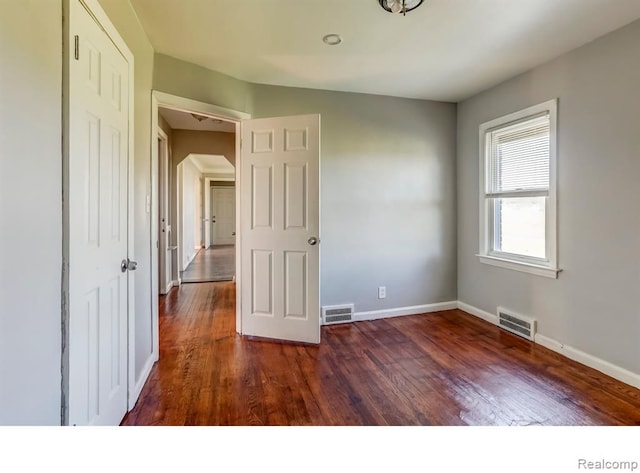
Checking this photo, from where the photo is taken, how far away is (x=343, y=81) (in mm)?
3141

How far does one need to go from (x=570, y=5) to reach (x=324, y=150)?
2.13m

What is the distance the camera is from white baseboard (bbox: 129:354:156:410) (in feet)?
6.27

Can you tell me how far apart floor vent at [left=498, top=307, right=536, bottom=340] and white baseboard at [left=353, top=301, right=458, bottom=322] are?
26.0 inches

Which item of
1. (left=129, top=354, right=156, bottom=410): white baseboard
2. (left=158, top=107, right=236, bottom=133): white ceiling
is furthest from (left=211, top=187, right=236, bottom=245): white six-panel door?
(left=129, top=354, right=156, bottom=410): white baseboard

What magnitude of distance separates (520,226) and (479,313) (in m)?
1.09

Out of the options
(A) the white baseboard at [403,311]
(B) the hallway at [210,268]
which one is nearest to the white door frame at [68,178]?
(A) the white baseboard at [403,311]

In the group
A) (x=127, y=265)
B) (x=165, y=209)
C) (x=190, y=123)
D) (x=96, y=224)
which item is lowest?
(x=127, y=265)

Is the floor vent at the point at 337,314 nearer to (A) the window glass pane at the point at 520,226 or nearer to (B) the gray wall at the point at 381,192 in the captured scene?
(B) the gray wall at the point at 381,192

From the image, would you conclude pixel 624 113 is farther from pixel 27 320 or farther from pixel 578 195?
pixel 27 320

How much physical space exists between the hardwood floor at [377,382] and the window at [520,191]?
80 cm

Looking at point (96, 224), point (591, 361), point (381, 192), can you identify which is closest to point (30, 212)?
point (96, 224)

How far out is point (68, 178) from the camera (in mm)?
1185

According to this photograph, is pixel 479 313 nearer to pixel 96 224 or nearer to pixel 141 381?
pixel 141 381
